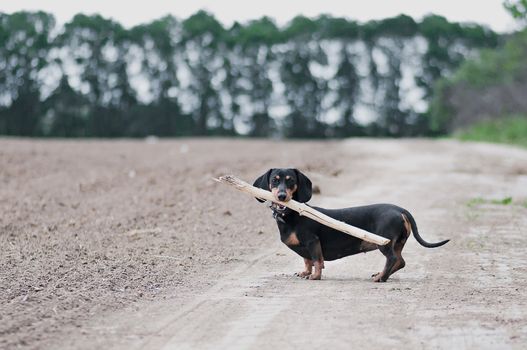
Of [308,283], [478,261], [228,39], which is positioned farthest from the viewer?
[228,39]

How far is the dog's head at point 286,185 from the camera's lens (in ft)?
29.3

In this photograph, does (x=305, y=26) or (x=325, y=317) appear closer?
(x=325, y=317)

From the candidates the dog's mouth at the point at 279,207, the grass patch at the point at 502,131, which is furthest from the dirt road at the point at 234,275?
the grass patch at the point at 502,131

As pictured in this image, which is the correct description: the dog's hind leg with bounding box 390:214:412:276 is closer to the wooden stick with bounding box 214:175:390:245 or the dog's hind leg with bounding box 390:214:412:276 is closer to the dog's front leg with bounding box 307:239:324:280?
the wooden stick with bounding box 214:175:390:245

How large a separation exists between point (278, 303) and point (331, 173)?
13597mm

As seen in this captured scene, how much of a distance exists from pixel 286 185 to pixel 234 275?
1152mm

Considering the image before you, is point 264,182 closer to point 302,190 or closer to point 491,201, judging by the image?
point 302,190

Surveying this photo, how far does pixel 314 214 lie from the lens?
356 inches

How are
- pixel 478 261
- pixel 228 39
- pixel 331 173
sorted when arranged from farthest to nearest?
1. pixel 228 39
2. pixel 331 173
3. pixel 478 261

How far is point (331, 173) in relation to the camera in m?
21.3

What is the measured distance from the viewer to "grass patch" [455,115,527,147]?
151ft

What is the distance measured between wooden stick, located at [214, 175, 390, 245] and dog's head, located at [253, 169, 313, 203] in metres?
0.09

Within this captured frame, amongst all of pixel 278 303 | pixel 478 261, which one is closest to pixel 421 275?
pixel 478 261

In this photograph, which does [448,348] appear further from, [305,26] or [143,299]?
[305,26]
